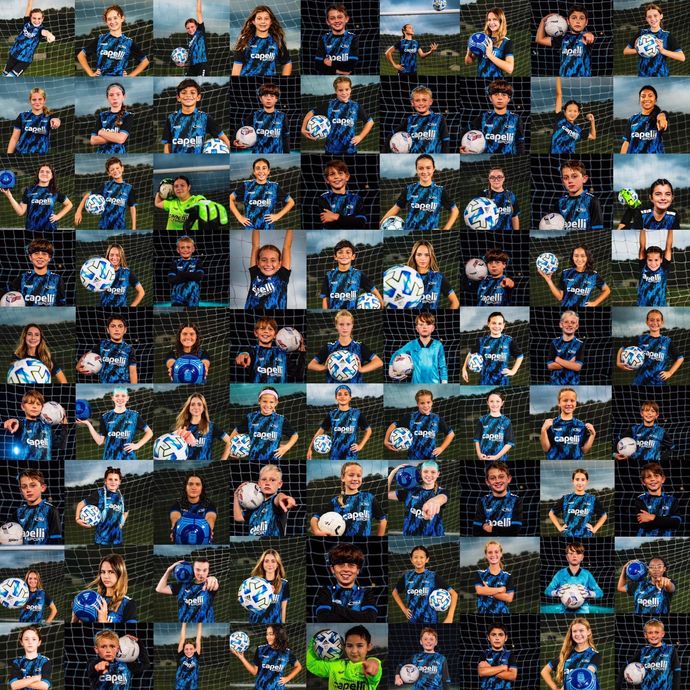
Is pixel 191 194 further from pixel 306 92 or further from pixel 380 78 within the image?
pixel 380 78

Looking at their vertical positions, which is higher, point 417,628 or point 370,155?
point 370,155

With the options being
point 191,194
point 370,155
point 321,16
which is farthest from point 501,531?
point 321,16

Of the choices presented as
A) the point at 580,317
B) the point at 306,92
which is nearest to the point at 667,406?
the point at 580,317

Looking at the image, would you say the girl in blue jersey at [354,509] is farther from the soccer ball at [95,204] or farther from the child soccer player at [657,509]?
the soccer ball at [95,204]

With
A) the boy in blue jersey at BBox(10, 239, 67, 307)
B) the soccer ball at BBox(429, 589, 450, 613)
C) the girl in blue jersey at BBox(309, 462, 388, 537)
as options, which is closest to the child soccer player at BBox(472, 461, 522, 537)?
the soccer ball at BBox(429, 589, 450, 613)

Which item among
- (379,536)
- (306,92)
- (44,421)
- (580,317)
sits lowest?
(379,536)

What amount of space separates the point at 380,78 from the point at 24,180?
155 centimetres

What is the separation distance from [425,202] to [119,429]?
1585 millimetres

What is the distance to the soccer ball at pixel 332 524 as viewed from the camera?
3.43m

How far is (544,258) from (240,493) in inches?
63.0

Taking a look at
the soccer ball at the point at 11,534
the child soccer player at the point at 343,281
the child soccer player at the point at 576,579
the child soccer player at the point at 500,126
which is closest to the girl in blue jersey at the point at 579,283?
the child soccer player at the point at 500,126

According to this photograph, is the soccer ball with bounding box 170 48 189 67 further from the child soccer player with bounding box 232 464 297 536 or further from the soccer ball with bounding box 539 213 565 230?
the child soccer player with bounding box 232 464 297 536

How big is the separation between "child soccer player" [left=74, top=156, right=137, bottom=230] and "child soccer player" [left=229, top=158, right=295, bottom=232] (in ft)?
1.38

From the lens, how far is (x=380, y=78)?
3.49 metres
